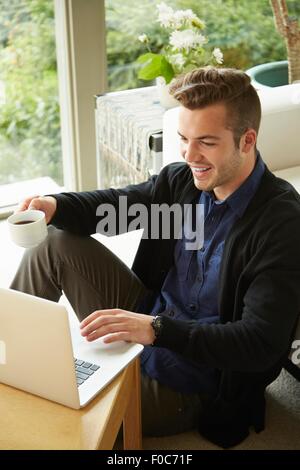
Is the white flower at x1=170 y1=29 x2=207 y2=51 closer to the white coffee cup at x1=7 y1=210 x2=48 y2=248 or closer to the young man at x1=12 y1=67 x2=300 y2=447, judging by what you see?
the young man at x1=12 y1=67 x2=300 y2=447

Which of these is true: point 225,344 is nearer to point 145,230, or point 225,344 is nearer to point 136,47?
point 145,230

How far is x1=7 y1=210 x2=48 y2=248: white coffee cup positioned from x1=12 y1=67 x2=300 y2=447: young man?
97mm

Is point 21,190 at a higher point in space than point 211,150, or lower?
lower

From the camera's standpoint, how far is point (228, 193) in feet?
5.66

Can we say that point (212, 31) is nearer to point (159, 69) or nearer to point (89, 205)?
point (159, 69)

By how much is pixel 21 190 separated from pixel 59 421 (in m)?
2.05

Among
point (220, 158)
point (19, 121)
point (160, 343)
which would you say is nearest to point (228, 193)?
point (220, 158)

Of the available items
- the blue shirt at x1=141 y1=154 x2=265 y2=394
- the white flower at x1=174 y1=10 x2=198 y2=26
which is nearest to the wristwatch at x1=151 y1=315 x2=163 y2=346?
the blue shirt at x1=141 y1=154 x2=265 y2=394

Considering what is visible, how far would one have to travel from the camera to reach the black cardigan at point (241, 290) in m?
1.56

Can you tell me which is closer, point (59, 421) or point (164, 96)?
point (59, 421)

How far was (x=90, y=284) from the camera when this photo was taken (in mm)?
1836

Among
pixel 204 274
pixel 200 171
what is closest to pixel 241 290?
pixel 204 274

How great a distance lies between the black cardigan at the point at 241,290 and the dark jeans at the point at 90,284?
5cm

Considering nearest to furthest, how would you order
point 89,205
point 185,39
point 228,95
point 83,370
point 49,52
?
point 83,370, point 228,95, point 89,205, point 185,39, point 49,52
